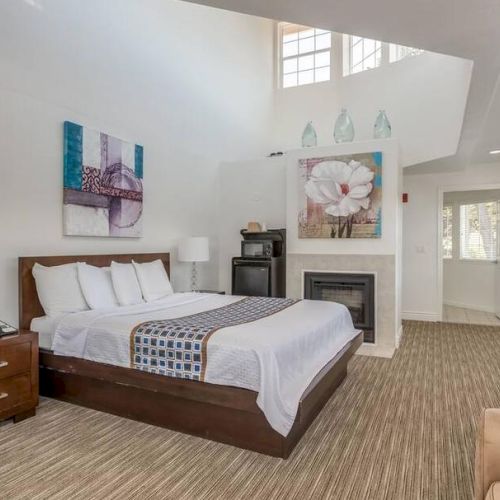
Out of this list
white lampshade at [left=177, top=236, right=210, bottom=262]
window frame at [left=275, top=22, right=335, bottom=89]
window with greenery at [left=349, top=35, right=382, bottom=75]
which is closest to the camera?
white lampshade at [left=177, top=236, right=210, bottom=262]

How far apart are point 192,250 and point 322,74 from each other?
448 centimetres

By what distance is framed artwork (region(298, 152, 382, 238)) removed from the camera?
464 cm

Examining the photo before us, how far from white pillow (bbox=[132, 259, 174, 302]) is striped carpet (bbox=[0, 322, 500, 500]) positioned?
4.37ft

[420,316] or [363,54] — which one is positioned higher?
[363,54]

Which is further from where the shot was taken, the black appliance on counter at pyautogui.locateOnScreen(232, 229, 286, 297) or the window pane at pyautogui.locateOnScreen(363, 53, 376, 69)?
the window pane at pyautogui.locateOnScreen(363, 53, 376, 69)

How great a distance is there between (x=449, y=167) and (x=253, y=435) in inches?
217

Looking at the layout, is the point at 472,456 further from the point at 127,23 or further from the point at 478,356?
the point at 127,23

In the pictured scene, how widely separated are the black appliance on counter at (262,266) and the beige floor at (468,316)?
10.8ft

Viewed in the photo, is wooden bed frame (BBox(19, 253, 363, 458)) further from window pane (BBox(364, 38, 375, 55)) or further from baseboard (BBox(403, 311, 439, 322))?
window pane (BBox(364, 38, 375, 55))

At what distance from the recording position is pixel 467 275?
7.79 m

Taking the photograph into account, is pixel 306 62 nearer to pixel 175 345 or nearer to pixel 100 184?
pixel 100 184

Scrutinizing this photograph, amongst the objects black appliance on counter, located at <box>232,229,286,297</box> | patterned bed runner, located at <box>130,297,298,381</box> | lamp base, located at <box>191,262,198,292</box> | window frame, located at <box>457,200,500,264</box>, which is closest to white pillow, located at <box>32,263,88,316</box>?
Result: patterned bed runner, located at <box>130,297,298,381</box>

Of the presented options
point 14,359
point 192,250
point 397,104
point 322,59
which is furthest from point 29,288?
point 322,59

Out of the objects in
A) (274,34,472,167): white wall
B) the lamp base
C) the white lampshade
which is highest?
(274,34,472,167): white wall
